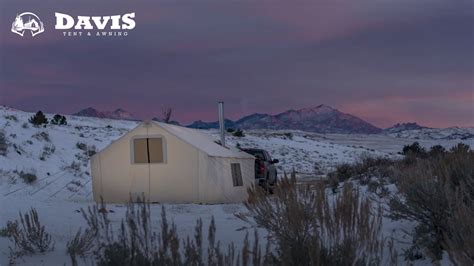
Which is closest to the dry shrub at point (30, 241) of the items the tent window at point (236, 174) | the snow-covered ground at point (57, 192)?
the snow-covered ground at point (57, 192)

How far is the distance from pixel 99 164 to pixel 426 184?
11571mm

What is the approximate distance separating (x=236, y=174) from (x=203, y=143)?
141 cm

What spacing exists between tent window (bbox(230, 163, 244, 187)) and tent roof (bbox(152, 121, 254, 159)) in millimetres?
289

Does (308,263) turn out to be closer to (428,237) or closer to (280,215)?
(280,215)

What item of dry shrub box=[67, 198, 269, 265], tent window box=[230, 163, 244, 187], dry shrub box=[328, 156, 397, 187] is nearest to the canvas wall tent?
tent window box=[230, 163, 244, 187]

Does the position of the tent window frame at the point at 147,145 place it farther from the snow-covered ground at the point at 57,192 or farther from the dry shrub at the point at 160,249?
the dry shrub at the point at 160,249

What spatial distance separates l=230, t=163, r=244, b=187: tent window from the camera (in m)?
17.4

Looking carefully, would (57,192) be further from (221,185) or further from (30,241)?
(30,241)

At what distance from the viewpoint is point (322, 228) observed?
536 cm

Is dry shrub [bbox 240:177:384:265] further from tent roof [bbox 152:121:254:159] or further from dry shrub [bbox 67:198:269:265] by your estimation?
tent roof [bbox 152:121:254:159]

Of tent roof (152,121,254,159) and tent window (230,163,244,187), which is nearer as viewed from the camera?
tent roof (152,121,254,159)

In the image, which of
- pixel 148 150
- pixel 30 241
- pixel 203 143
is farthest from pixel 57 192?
pixel 30 241

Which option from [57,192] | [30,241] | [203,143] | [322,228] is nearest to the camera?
[322,228]

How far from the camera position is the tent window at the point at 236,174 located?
687 inches
